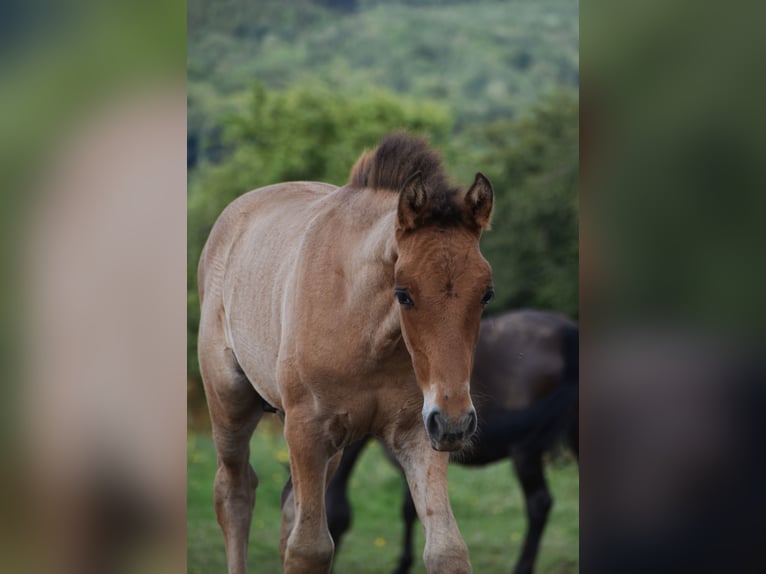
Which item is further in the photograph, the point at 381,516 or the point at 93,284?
the point at 381,516

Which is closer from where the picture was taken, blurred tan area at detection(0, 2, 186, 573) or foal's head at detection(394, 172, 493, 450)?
blurred tan area at detection(0, 2, 186, 573)

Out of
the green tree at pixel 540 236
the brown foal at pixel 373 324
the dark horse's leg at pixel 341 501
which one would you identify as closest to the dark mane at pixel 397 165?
the brown foal at pixel 373 324

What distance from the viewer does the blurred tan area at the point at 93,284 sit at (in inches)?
95.3

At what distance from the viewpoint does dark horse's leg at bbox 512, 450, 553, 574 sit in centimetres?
673

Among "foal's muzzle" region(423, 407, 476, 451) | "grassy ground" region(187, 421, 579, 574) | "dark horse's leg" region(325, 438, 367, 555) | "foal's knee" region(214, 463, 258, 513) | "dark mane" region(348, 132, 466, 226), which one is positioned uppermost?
"dark mane" region(348, 132, 466, 226)

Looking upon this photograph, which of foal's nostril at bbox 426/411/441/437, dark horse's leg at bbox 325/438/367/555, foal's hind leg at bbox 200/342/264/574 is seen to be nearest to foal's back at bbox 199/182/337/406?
foal's hind leg at bbox 200/342/264/574

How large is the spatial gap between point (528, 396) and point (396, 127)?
2.65m

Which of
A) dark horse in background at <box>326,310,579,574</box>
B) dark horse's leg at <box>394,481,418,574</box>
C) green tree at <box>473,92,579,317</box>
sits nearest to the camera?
dark horse in background at <box>326,310,579,574</box>

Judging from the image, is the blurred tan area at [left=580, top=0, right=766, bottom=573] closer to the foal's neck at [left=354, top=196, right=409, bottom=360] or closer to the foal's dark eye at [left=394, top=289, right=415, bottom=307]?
the foal's dark eye at [left=394, top=289, right=415, bottom=307]

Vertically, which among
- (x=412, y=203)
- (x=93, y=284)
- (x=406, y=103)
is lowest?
(x=93, y=284)

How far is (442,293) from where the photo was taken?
318 cm

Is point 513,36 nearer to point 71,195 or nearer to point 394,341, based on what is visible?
point 394,341

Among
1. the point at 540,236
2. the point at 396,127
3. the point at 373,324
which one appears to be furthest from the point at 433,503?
the point at 396,127

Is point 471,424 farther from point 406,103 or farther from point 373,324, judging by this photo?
point 406,103
